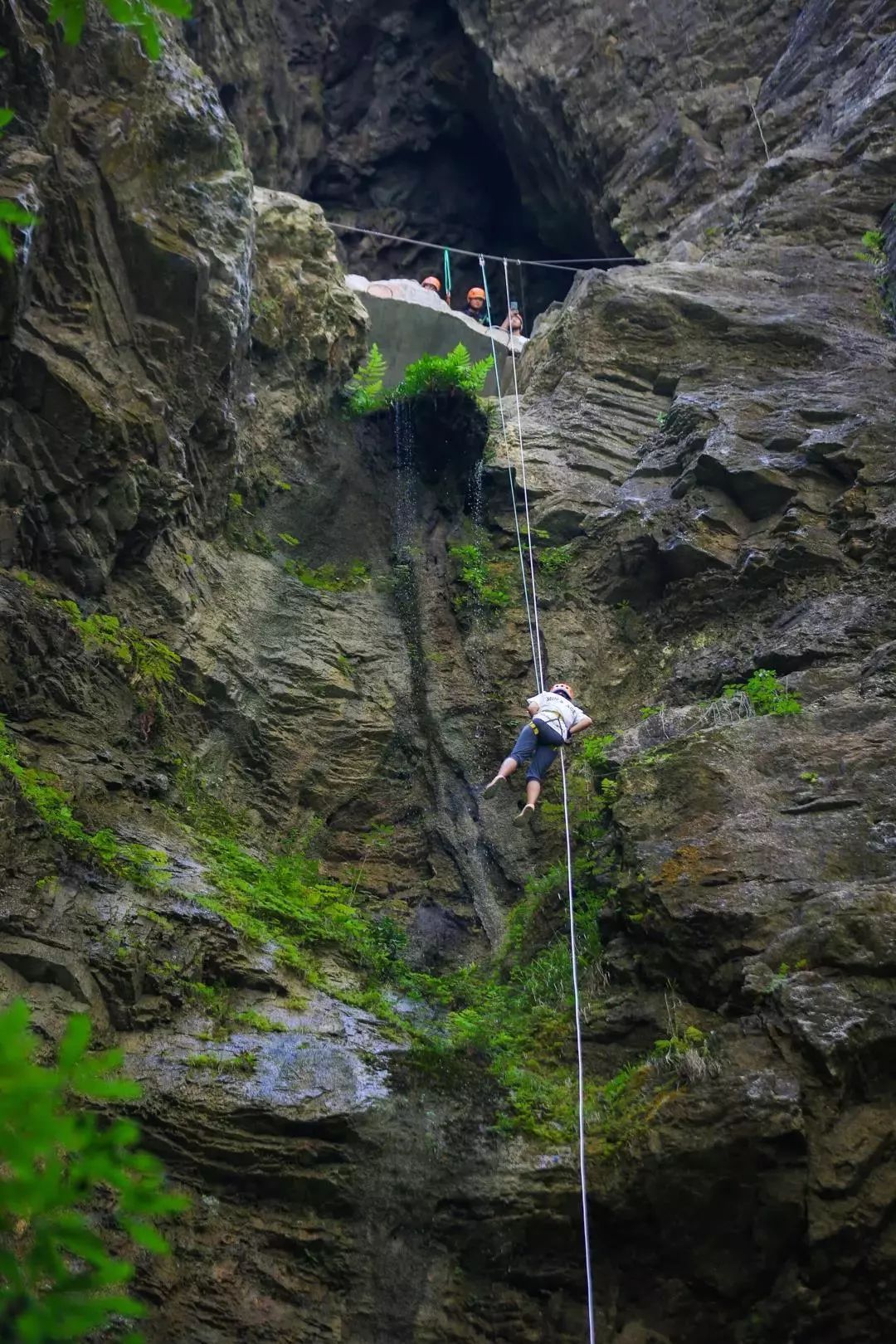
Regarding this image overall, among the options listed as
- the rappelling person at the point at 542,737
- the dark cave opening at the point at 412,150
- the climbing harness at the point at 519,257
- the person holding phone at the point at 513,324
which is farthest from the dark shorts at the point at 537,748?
the dark cave opening at the point at 412,150

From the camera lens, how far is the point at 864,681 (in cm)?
743

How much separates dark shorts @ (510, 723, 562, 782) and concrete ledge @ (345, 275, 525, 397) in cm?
1017

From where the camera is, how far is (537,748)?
895 cm

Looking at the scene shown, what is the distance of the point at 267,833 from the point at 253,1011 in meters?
2.48

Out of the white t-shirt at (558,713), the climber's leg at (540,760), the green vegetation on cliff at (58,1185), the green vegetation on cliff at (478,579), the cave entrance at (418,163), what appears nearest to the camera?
the green vegetation on cliff at (58,1185)

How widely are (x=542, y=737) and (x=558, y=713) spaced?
0.24 m

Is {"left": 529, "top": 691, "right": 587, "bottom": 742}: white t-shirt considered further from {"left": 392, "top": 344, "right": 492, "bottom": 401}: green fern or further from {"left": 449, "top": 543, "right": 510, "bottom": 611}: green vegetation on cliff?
{"left": 392, "top": 344, "right": 492, "bottom": 401}: green fern

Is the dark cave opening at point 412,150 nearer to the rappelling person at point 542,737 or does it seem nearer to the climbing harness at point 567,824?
the climbing harness at point 567,824

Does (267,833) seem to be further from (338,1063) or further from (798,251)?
(798,251)

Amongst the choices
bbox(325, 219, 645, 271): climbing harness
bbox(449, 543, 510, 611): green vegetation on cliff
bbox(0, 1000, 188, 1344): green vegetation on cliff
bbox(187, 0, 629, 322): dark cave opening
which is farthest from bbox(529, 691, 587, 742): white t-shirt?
bbox(187, 0, 629, 322): dark cave opening

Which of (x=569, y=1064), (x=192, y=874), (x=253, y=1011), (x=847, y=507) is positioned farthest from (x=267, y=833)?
(x=847, y=507)

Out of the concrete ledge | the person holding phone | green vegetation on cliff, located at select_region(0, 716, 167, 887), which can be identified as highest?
the person holding phone

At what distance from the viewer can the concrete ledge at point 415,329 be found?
58.3 ft

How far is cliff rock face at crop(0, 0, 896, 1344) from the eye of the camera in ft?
15.9
